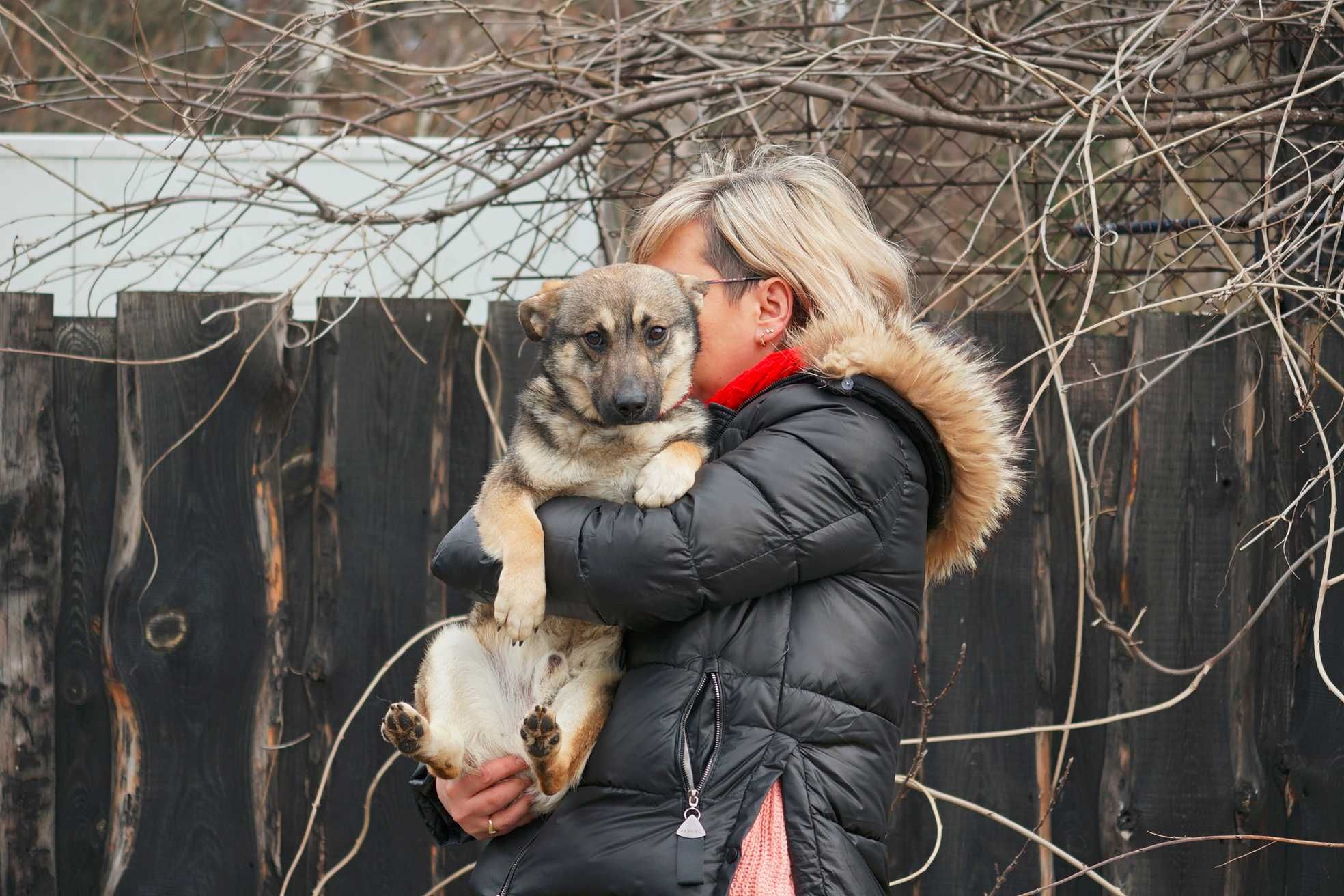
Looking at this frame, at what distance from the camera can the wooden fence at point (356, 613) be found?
12.3 ft

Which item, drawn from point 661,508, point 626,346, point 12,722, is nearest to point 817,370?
point 661,508

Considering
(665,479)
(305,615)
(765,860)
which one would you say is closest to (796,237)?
(665,479)

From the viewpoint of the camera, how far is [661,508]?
7.61 ft

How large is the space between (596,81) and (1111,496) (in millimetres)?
2438

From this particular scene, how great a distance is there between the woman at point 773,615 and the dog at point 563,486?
0.11 metres

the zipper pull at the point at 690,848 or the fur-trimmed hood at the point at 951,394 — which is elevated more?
the fur-trimmed hood at the point at 951,394

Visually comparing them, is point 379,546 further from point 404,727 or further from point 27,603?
point 404,727

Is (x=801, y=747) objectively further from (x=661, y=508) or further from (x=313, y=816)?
(x=313, y=816)

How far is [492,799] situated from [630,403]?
102cm

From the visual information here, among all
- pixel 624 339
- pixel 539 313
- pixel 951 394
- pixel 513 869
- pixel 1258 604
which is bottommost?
pixel 513 869

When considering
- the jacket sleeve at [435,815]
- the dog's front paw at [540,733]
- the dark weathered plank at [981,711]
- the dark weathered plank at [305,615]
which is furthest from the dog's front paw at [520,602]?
the dark weathered plank at [981,711]

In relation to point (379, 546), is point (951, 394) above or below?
above

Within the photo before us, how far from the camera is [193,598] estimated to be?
385 centimetres

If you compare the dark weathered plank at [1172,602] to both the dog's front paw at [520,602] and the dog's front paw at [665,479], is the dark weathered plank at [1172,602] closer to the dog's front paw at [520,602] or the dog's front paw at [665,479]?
the dog's front paw at [665,479]
